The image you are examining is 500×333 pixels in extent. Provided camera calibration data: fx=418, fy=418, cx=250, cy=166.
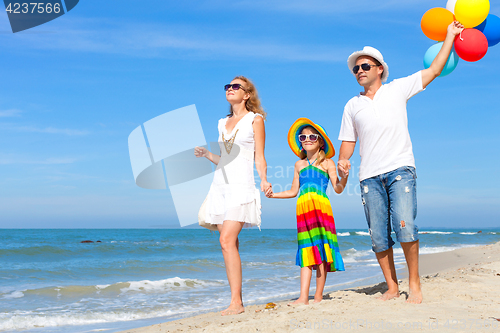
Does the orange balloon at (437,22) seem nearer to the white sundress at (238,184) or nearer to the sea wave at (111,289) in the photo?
the white sundress at (238,184)

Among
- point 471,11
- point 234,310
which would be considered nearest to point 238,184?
point 234,310

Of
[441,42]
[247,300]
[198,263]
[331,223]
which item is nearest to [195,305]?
[247,300]

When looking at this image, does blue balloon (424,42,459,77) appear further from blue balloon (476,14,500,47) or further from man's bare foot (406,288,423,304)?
man's bare foot (406,288,423,304)

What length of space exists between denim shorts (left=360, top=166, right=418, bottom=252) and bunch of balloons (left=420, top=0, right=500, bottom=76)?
111 cm

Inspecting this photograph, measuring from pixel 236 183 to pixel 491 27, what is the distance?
2.68 metres

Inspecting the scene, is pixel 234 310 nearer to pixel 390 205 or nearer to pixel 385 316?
pixel 385 316

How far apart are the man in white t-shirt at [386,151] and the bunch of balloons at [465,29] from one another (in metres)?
0.10

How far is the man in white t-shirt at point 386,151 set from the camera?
3.32 metres

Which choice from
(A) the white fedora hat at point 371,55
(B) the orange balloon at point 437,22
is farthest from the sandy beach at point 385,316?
(B) the orange balloon at point 437,22

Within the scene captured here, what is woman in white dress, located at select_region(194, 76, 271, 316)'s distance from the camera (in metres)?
3.68

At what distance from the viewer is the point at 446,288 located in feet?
13.1

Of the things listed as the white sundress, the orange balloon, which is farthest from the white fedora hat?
the white sundress

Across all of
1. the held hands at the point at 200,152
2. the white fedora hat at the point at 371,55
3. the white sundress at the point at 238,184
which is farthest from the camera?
the held hands at the point at 200,152

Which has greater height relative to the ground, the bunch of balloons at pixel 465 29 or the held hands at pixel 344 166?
the bunch of balloons at pixel 465 29
